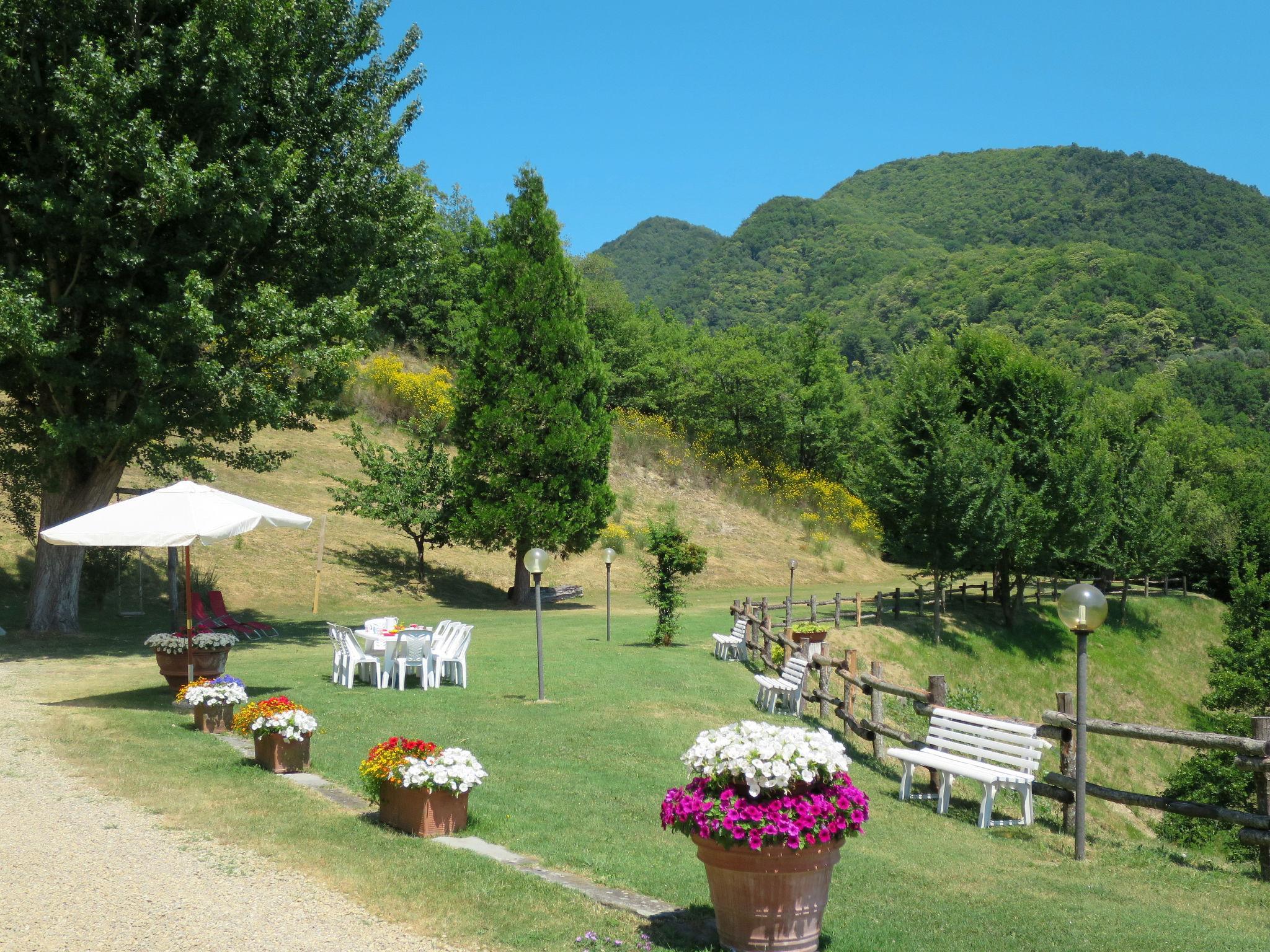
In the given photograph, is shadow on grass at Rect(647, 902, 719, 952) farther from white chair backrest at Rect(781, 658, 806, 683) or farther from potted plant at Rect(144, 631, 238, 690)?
white chair backrest at Rect(781, 658, 806, 683)

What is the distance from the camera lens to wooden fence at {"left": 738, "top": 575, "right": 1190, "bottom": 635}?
2706cm

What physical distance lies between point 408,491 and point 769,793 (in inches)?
1091

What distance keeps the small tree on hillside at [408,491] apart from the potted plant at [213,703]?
20485 mm

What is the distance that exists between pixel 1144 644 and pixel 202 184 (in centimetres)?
3824

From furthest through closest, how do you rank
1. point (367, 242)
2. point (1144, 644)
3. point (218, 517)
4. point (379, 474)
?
1. point (1144, 644)
2. point (379, 474)
3. point (367, 242)
4. point (218, 517)

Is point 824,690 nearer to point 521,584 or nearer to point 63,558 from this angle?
point 63,558

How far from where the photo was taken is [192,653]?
12.3 meters

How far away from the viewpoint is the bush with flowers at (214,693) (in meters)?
10.5

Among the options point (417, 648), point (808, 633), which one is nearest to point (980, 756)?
point (417, 648)

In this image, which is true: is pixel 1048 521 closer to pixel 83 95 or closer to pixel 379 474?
pixel 379 474

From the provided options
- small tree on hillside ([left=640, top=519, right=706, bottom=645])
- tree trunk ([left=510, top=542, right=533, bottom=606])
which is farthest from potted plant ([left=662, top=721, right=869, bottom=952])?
tree trunk ([left=510, top=542, right=533, bottom=606])

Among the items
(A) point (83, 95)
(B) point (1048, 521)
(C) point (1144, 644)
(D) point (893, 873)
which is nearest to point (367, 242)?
(A) point (83, 95)

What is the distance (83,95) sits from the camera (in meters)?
16.0

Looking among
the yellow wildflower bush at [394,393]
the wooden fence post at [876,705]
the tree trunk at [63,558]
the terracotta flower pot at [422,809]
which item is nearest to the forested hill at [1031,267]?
the yellow wildflower bush at [394,393]
